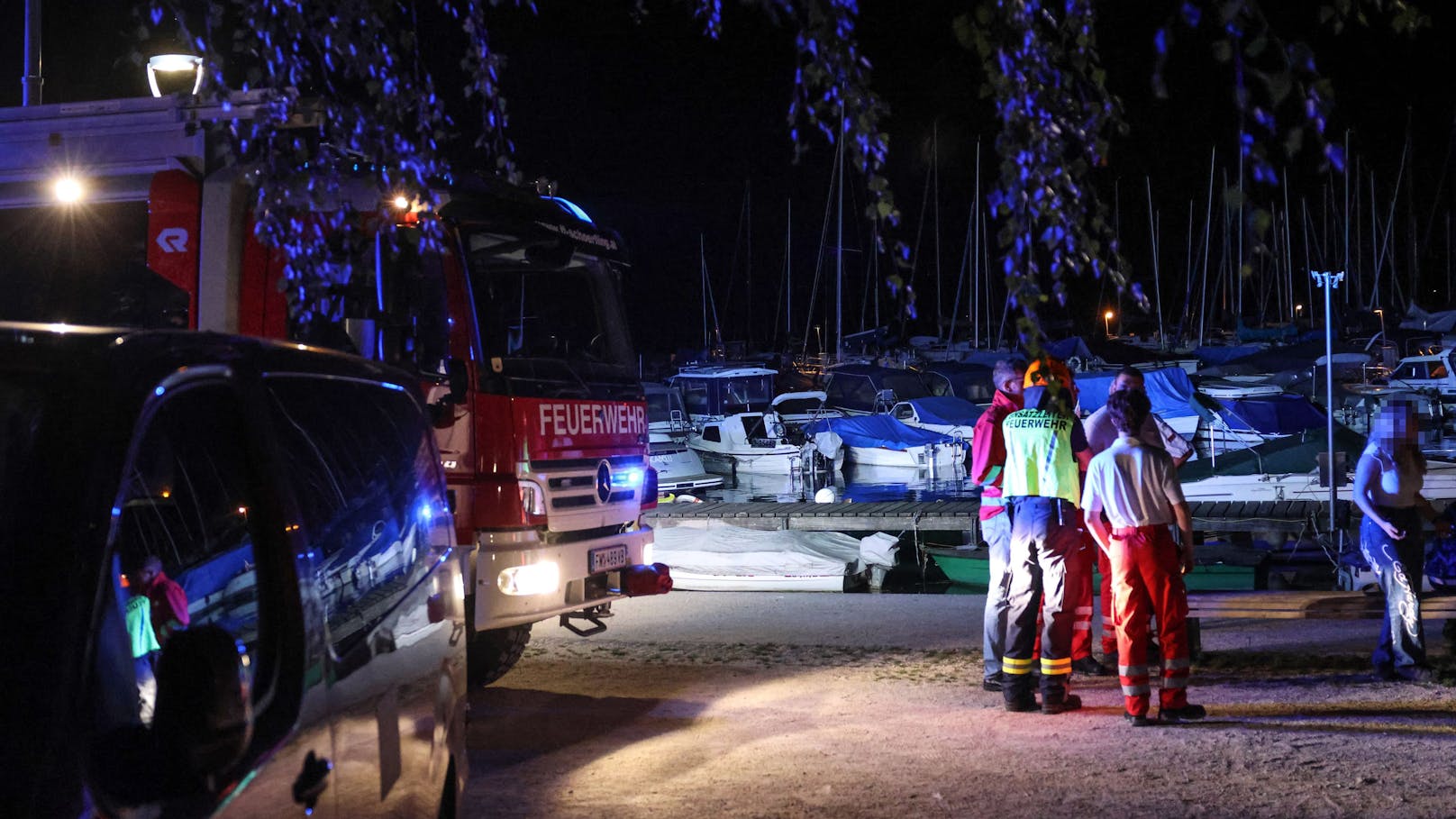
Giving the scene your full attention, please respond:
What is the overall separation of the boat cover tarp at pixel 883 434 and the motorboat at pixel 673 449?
3.27 metres

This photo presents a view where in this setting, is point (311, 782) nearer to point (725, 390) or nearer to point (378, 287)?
point (378, 287)

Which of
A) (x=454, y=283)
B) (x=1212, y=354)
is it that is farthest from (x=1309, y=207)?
(x=454, y=283)

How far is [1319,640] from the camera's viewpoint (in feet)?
30.7

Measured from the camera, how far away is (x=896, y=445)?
→ 110 ft

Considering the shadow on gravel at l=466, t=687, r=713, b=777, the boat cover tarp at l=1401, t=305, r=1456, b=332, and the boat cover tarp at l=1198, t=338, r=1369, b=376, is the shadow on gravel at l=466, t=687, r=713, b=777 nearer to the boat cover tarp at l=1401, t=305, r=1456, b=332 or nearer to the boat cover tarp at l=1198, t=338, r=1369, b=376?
the boat cover tarp at l=1198, t=338, r=1369, b=376

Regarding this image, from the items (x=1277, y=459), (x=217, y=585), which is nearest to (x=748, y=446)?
(x=1277, y=459)

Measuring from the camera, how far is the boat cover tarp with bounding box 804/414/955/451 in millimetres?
33656

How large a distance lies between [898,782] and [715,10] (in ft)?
11.4

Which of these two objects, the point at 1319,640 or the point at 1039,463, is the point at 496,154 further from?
the point at 1319,640

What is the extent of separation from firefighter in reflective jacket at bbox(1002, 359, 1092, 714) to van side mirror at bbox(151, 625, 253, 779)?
19.0 ft

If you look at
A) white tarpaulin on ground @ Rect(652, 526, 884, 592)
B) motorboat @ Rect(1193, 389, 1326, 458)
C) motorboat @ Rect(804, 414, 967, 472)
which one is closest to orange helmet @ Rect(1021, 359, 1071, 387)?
white tarpaulin on ground @ Rect(652, 526, 884, 592)

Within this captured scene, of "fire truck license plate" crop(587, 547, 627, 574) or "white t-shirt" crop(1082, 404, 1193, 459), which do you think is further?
"fire truck license plate" crop(587, 547, 627, 574)

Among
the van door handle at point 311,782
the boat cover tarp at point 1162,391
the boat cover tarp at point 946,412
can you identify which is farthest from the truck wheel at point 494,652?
the boat cover tarp at point 946,412

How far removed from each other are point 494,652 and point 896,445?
2552 cm
